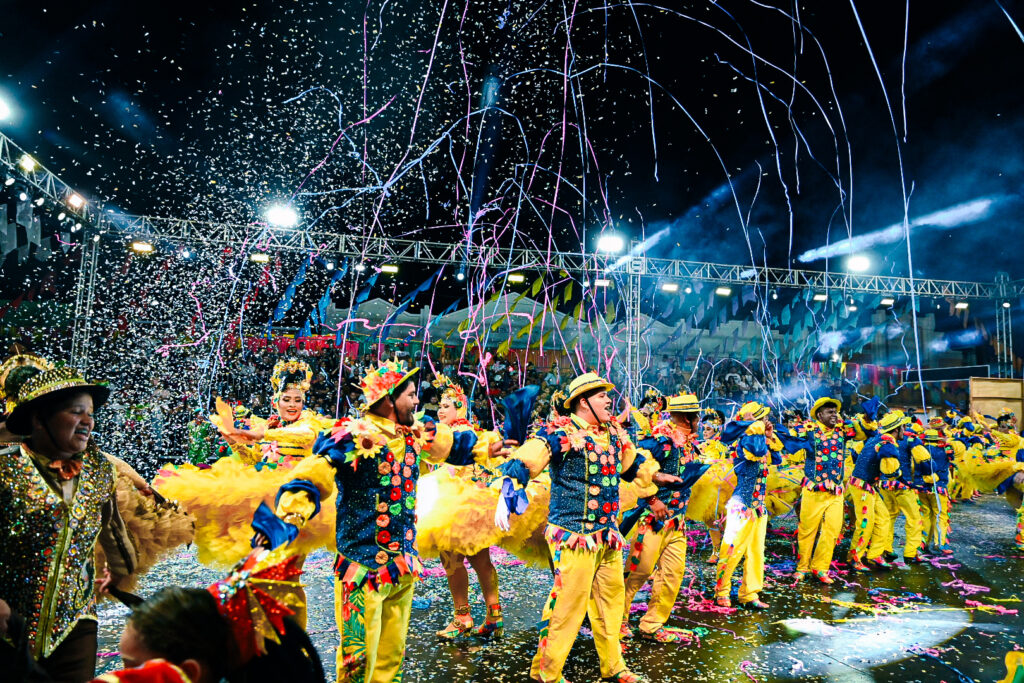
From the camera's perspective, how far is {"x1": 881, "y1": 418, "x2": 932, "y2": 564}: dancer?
7.65m

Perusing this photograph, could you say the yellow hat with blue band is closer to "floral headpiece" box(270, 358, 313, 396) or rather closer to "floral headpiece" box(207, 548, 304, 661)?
"floral headpiece" box(270, 358, 313, 396)

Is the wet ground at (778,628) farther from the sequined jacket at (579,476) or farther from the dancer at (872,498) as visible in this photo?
the sequined jacket at (579,476)

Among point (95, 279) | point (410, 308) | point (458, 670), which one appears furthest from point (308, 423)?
point (410, 308)

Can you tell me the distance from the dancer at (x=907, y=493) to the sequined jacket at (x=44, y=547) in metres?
7.79

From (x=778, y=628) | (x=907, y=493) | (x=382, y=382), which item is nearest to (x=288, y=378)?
(x=382, y=382)

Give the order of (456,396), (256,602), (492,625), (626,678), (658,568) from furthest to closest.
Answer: (456,396) < (658,568) < (492,625) < (626,678) < (256,602)

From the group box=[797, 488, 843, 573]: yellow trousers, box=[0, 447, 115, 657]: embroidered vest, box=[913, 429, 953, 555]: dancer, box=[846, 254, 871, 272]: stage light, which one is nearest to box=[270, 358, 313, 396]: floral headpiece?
box=[0, 447, 115, 657]: embroidered vest

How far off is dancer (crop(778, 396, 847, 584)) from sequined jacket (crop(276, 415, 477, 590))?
4833mm

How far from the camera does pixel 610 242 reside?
1366cm

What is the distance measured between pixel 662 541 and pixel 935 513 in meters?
5.15

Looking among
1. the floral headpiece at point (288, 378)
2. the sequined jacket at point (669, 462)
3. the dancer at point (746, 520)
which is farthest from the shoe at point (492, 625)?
the floral headpiece at point (288, 378)

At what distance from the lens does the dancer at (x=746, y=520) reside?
5.80 m

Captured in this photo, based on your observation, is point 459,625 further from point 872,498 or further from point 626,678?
point 872,498

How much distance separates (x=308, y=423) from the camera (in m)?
4.55
